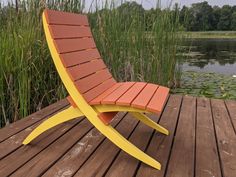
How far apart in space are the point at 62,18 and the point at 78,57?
0.27 m

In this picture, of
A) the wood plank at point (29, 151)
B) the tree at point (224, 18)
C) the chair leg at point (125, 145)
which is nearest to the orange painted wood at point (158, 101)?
the chair leg at point (125, 145)

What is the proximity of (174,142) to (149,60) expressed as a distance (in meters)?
1.94

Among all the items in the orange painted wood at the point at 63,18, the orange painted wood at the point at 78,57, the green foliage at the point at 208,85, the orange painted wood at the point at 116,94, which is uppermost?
the orange painted wood at the point at 63,18

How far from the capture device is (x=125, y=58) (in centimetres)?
362

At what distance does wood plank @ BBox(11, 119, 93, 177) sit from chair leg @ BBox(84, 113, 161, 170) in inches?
11.3

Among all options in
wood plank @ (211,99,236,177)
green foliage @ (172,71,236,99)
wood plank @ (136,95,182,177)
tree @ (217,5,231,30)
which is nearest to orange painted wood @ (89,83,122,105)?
wood plank @ (136,95,182,177)

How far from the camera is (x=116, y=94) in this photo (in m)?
1.75

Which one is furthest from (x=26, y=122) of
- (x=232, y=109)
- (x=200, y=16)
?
(x=200, y=16)

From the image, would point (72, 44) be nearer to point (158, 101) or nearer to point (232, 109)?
point (158, 101)

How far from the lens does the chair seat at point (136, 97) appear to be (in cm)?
150

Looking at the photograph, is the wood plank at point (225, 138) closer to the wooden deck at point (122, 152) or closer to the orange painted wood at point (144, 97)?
the wooden deck at point (122, 152)

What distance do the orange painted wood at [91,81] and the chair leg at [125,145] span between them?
199 millimetres

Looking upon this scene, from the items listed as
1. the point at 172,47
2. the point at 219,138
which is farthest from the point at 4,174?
the point at 172,47

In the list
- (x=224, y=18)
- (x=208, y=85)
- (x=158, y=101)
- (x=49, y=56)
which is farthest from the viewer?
(x=224, y=18)
